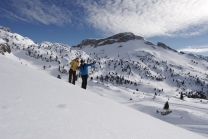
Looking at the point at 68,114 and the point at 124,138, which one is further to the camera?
the point at 68,114

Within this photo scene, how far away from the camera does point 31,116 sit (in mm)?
2803

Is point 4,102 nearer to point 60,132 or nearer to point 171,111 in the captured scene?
point 60,132

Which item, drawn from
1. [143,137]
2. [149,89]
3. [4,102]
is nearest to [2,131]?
[4,102]

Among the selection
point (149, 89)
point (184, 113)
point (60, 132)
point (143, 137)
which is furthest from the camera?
point (149, 89)

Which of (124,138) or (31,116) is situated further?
(124,138)

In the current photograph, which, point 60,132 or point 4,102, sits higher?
point 4,102

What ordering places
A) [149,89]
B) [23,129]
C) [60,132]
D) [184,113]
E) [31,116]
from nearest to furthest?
[23,129] → [60,132] → [31,116] → [184,113] → [149,89]

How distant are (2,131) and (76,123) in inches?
51.2

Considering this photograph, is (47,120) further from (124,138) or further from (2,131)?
(124,138)

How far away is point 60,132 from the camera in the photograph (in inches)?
101

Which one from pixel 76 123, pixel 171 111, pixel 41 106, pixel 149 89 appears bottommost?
pixel 149 89

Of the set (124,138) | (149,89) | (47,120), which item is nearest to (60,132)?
(47,120)

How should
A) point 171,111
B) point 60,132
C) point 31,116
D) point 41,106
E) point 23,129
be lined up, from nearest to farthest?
point 23,129, point 60,132, point 31,116, point 41,106, point 171,111

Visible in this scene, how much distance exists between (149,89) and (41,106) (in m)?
196
